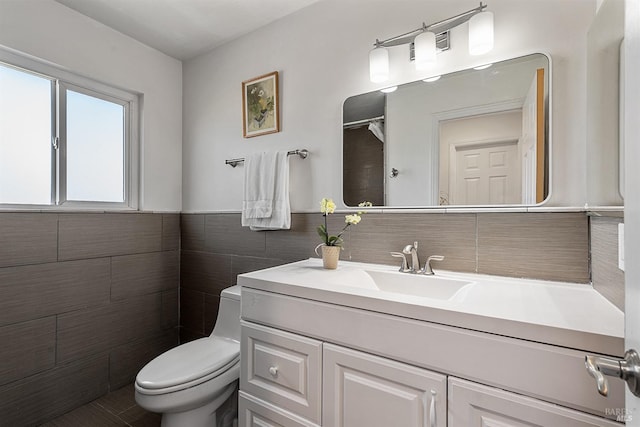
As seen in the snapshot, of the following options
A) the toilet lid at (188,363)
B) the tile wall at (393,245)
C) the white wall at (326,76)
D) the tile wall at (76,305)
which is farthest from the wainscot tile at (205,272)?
the toilet lid at (188,363)

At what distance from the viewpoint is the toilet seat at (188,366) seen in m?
1.25

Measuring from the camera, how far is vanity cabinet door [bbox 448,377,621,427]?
0.67 m

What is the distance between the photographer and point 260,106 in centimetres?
187

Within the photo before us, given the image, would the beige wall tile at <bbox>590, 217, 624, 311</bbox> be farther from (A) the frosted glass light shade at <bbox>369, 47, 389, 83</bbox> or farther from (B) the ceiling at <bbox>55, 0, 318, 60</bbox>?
(B) the ceiling at <bbox>55, 0, 318, 60</bbox>

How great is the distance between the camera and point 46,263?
160cm

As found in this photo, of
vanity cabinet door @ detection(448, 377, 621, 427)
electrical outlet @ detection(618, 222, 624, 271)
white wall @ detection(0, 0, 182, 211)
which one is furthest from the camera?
white wall @ detection(0, 0, 182, 211)

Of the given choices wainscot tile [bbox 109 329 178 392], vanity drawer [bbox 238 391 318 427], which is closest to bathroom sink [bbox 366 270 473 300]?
vanity drawer [bbox 238 391 318 427]

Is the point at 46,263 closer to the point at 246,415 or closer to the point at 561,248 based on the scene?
the point at 246,415

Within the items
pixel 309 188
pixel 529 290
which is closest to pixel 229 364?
pixel 309 188

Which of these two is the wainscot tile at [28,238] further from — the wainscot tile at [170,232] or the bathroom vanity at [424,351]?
the bathroom vanity at [424,351]

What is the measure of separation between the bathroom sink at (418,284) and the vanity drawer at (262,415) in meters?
0.59

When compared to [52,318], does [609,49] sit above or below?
above

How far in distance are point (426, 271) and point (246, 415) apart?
3.04ft

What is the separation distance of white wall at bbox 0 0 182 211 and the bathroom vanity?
4.56ft
